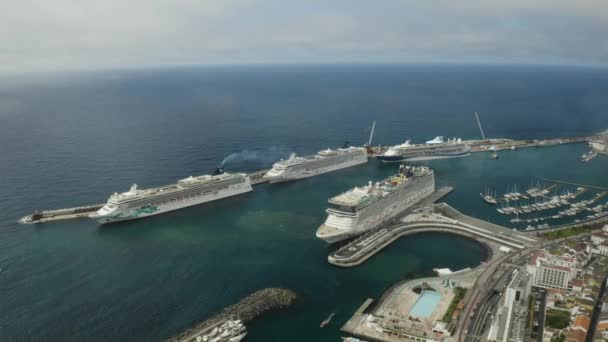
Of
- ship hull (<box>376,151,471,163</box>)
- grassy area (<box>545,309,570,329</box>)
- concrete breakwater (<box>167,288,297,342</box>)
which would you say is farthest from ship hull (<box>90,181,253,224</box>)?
grassy area (<box>545,309,570,329</box>)

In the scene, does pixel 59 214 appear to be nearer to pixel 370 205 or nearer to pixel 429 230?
pixel 370 205

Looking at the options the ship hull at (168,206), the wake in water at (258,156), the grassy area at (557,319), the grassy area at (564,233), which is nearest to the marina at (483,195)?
the ship hull at (168,206)

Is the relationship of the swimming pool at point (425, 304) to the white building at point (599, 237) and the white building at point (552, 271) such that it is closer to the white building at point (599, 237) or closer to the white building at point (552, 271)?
the white building at point (552, 271)

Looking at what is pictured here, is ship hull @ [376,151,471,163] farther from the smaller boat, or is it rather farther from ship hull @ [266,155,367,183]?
the smaller boat

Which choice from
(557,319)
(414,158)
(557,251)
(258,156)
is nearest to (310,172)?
(258,156)

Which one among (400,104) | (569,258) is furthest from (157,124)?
(569,258)

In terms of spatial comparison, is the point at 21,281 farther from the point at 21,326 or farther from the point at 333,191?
the point at 333,191
